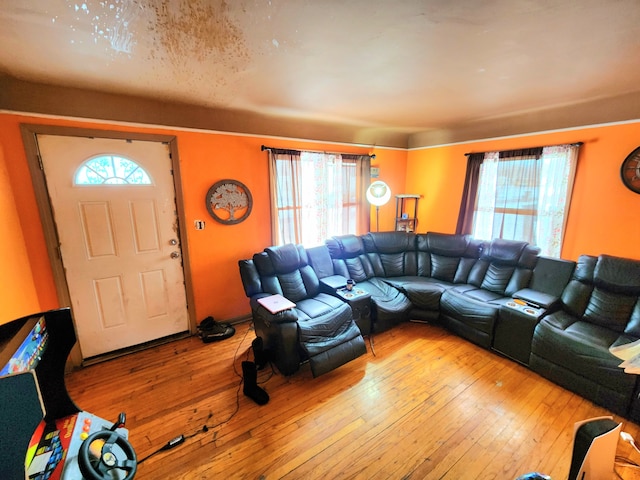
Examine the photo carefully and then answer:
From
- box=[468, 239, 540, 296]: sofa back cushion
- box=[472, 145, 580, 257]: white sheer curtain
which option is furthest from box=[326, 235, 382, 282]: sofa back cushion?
box=[472, 145, 580, 257]: white sheer curtain

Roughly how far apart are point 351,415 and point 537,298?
220cm

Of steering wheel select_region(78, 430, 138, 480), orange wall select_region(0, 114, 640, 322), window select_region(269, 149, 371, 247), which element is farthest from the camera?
window select_region(269, 149, 371, 247)

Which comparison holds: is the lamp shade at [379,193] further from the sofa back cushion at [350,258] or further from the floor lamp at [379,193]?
the sofa back cushion at [350,258]

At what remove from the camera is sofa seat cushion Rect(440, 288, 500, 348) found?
2719 millimetres

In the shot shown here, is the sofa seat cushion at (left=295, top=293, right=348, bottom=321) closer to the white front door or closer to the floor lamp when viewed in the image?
the white front door

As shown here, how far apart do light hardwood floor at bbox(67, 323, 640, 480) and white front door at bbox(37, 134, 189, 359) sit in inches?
15.0

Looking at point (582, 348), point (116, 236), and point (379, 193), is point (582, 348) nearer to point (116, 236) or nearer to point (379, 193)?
point (379, 193)

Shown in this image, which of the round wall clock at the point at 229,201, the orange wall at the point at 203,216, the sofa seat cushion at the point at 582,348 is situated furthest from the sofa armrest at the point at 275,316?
the sofa seat cushion at the point at 582,348

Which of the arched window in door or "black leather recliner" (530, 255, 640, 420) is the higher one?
the arched window in door

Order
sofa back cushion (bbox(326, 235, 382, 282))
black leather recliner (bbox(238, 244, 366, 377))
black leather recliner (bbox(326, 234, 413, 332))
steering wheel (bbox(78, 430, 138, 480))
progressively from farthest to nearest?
1. sofa back cushion (bbox(326, 235, 382, 282))
2. black leather recliner (bbox(326, 234, 413, 332))
3. black leather recliner (bbox(238, 244, 366, 377))
4. steering wheel (bbox(78, 430, 138, 480))

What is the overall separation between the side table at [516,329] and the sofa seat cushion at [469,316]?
7 cm

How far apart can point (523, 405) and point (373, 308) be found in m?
1.45

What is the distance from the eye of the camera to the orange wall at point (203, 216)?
2.10 m

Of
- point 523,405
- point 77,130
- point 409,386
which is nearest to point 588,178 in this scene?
point 523,405
